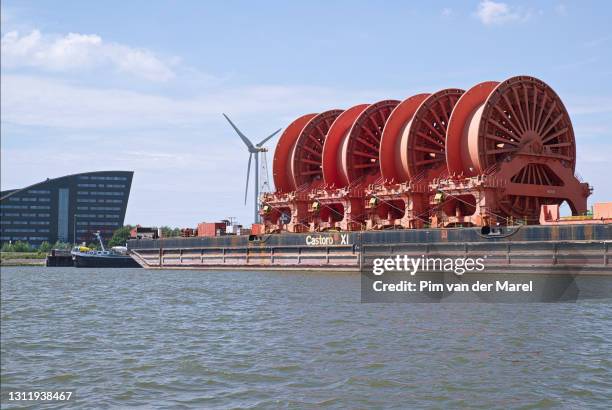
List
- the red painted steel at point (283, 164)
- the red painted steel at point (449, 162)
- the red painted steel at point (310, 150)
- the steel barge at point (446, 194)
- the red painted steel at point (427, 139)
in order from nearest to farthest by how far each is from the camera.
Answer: the steel barge at point (446, 194)
the red painted steel at point (449, 162)
the red painted steel at point (427, 139)
the red painted steel at point (310, 150)
the red painted steel at point (283, 164)

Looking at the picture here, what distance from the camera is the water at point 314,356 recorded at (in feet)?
47.2

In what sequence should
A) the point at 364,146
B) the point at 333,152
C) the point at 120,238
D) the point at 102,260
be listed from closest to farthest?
the point at 364,146, the point at 333,152, the point at 102,260, the point at 120,238

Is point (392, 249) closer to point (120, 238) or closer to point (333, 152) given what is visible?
point (333, 152)

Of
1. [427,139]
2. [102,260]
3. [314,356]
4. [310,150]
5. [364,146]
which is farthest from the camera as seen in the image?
[102,260]

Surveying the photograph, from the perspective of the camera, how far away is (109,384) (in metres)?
15.0

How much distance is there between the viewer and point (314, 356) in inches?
728

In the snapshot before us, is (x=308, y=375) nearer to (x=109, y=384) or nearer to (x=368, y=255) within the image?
(x=109, y=384)

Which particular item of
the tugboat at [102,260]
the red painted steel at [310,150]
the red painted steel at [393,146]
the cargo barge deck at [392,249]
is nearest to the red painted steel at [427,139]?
the red painted steel at [393,146]

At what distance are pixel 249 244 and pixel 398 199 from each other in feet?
59.3

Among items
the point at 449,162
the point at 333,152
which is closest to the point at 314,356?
the point at 449,162

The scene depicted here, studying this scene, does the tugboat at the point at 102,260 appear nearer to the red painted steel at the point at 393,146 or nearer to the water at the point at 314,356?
the red painted steel at the point at 393,146

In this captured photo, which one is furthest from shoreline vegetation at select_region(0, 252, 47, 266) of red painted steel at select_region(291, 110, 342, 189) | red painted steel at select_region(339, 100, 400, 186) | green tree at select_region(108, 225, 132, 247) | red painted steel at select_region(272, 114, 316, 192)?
red painted steel at select_region(339, 100, 400, 186)

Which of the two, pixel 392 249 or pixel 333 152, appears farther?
pixel 333 152

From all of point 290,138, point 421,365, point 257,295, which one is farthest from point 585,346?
point 290,138
